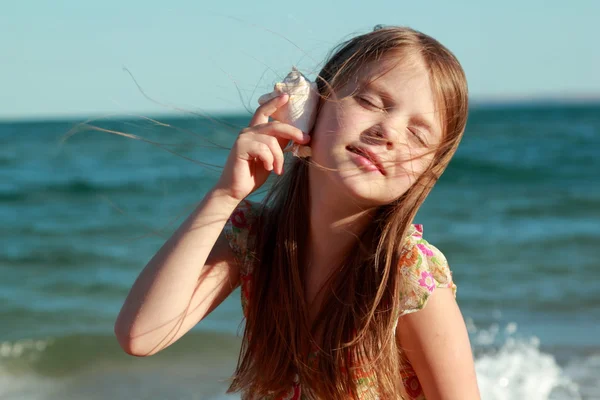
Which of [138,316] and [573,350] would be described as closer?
[138,316]

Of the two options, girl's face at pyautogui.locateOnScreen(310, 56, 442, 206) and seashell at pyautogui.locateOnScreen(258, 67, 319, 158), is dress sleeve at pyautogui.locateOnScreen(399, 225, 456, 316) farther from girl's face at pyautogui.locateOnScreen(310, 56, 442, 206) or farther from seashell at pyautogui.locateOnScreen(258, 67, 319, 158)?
seashell at pyautogui.locateOnScreen(258, 67, 319, 158)

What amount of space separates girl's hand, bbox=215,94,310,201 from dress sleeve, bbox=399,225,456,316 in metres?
0.49

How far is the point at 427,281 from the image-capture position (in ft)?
7.54

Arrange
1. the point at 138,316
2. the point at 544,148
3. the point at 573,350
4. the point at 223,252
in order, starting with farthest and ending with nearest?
1. the point at 544,148
2. the point at 573,350
3. the point at 223,252
4. the point at 138,316

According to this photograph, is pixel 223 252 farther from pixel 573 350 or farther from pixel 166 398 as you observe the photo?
pixel 573 350

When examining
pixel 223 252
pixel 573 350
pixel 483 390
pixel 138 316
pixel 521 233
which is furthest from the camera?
pixel 521 233

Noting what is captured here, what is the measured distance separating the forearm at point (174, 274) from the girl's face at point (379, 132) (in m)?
0.35

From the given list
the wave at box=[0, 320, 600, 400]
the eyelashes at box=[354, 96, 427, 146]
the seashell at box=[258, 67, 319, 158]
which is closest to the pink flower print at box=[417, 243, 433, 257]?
the eyelashes at box=[354, 96, 427, 146]

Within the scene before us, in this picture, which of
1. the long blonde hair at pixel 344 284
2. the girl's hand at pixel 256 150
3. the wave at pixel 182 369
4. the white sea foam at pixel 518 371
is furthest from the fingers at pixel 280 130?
the white sea foam at pixel 518 371

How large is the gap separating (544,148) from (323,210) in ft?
66.1

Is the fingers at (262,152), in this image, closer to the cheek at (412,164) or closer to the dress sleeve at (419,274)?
the cheek at (412,164)

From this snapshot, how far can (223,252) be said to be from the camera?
2.51m

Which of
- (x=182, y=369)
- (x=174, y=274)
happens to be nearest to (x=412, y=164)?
(x=174, y=274)

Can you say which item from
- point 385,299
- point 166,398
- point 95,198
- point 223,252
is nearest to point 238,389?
point 223,252
